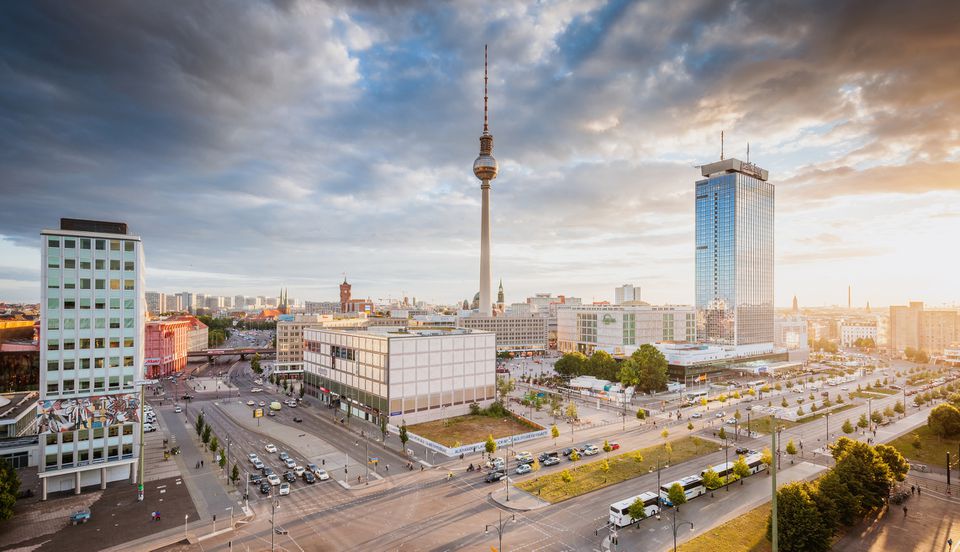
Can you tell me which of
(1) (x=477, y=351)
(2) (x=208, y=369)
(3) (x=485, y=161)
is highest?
(3) (x=485, y=161)

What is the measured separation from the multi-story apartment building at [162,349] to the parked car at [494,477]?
131891 millimetres

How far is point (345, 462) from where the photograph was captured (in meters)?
66.4

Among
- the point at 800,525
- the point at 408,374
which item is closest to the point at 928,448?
the point at 800,525

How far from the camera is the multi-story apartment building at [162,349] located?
144 meters

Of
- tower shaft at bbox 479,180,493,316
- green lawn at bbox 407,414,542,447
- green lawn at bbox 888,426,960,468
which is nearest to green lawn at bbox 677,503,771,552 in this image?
green lawn at bbox 407,414,542,447

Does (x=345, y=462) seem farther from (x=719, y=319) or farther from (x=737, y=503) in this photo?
(x=719, y=319)

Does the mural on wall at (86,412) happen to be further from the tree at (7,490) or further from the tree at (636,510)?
the tree at (636,510)

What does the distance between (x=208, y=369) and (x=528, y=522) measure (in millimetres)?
156770

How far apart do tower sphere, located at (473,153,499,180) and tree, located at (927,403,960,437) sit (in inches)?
5500

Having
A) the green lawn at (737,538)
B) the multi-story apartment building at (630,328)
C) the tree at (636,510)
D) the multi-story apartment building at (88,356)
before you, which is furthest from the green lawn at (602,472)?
the multi-story apartment building at (630,328)

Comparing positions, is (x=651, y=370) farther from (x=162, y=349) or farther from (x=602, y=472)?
(x=162, y=349)

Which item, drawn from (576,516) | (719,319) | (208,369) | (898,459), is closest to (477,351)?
(576,516)

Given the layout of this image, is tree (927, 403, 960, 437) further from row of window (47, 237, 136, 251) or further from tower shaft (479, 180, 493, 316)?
tower shaft (479, 180, 493, 316)

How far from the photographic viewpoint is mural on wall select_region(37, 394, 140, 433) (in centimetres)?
5372
